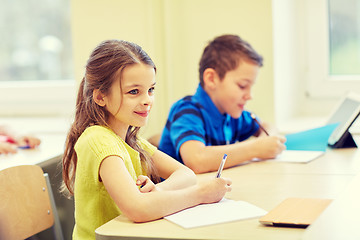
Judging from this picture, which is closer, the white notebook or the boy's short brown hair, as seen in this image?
the white notebook

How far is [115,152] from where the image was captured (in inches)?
54.2

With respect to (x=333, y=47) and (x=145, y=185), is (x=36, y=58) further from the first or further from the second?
(x=145, y=185)

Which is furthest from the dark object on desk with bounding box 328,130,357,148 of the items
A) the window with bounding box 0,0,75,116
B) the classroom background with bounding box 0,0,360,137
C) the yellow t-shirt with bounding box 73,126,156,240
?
the window with bounding box 0,0,75,116

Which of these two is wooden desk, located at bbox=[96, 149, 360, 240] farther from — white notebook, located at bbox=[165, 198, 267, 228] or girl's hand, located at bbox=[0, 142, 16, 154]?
girl's hand, located at bbox=[0, 142, 16, 154]

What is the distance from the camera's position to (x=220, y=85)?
211cm

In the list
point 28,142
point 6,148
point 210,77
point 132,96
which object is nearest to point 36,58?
point 28,142

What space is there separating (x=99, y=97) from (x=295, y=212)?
59 cm

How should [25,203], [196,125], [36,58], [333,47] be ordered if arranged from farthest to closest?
[36,58] → [333,47] → [196,125] → [25,203]

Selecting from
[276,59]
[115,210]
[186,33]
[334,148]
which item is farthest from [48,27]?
[115,210]

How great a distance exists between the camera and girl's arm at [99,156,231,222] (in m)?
1.28

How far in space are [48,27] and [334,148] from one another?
2053mm

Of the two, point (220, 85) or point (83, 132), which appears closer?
point (83, 132)

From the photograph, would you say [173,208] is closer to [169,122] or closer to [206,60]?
[169,122]

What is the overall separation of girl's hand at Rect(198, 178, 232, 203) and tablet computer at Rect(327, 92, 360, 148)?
33.9 inches
